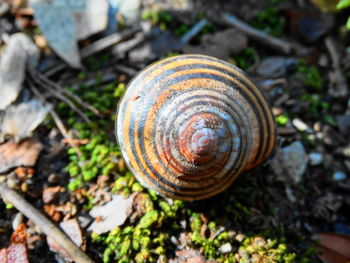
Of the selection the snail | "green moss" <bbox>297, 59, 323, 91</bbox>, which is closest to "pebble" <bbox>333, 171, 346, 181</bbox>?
"green moss" <bbox>297, 59, 323, 91</bbox>

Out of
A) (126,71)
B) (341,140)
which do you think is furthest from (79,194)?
(341,140)

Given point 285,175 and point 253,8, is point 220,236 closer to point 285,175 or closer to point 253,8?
point 285,175

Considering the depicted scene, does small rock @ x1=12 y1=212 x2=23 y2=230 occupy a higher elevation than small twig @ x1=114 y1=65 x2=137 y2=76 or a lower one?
lower

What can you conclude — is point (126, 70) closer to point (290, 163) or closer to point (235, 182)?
point (235, 182)

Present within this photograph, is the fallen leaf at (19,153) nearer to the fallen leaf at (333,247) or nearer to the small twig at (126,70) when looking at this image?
the small twig at (126,70)

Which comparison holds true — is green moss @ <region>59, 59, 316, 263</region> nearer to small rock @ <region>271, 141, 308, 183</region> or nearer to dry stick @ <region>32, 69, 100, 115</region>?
dry stick @ <region>32, 69, 100, 115</region>
